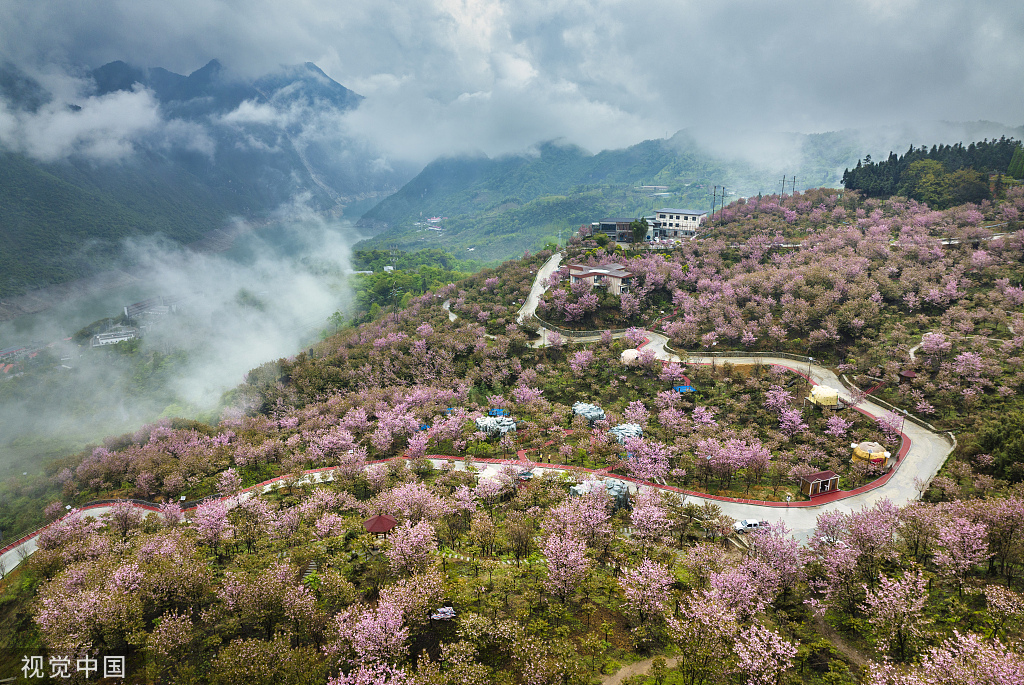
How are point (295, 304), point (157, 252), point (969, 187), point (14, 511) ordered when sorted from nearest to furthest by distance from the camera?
point (14, 511)
point (969, 187)
point (295, 304)
point (157, 252)

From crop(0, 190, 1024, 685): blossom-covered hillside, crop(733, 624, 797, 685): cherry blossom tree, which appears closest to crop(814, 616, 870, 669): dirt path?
crop(0, 190, 1024, 685): blossom-covered hillside

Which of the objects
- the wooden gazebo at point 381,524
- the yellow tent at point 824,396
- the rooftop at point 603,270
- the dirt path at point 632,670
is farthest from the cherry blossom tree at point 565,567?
the rooftop at point 603,270

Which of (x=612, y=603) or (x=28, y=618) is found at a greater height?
(x=612, y=603)

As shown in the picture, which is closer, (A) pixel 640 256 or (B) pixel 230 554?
(B) pixel 230 554

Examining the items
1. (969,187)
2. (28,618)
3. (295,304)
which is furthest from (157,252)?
(969,187)

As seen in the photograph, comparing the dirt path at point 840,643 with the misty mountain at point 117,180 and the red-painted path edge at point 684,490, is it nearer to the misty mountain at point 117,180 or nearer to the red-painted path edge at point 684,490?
the red-painted path edge at point 684,490

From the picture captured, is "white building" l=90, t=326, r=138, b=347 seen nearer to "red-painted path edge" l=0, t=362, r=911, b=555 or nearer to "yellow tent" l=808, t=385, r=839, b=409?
"red-painted path edge" l=0, t=362, r=911, b=555

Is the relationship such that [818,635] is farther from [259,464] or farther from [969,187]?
[969,187]
